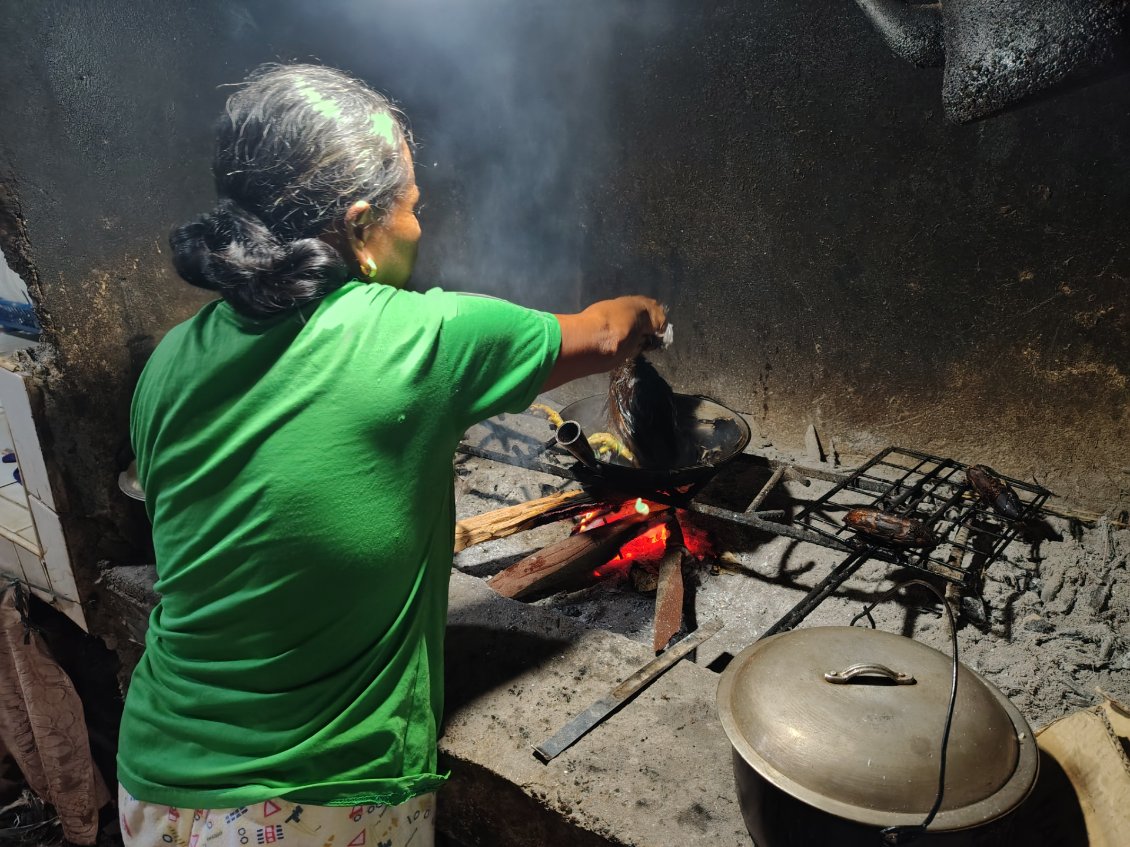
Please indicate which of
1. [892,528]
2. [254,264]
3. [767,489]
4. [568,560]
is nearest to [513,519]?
[568,560]

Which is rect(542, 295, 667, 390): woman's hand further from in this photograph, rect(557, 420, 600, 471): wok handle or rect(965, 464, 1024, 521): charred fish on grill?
rect(965, 464, 1024, 521): charred fish on grill

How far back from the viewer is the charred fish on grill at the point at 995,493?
3.37 metres

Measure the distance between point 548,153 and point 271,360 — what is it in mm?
4027

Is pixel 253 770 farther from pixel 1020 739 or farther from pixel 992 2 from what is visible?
pixel 992 2

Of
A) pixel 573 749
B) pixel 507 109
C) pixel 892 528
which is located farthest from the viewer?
pixel 507 109

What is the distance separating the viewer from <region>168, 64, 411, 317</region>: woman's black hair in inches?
61.4

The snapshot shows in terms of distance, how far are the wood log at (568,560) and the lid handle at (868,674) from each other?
6.61 ft

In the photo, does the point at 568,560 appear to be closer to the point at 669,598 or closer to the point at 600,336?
the point at 669,598

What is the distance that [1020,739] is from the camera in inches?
62.7

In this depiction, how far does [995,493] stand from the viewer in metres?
3.43

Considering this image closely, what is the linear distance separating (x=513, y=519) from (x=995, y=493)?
2.37m

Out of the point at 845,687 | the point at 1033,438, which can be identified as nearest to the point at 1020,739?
the point at 845,687

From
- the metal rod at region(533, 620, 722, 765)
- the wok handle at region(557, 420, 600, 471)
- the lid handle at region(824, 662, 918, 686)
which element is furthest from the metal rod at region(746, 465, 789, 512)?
the lid handle at region(824, 662, 918, 686)

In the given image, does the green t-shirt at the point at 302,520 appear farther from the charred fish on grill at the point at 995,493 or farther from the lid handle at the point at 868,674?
the charred fish on grill at the point at 995,493
